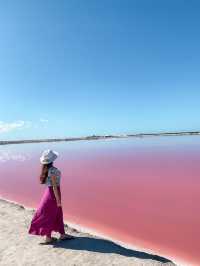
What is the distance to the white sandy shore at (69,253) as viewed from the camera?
560 cm

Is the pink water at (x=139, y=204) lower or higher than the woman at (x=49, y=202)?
lower

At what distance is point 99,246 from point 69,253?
67 cm

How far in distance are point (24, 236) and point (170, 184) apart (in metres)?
6.27

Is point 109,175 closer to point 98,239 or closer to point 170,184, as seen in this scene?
point 170,184

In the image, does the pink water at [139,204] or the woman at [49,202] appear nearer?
the woman at [49,202]

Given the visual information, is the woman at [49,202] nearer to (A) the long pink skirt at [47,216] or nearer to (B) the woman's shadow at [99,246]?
(A) the long pink skirt at [47,216]

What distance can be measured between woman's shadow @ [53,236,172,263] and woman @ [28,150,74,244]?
0.38m

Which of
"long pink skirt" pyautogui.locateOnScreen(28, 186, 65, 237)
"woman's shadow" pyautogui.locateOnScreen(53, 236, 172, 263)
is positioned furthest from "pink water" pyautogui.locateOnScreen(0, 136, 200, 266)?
"long pink skirt" pyautogui.locateOnScreen(28, 186, 65, 237)

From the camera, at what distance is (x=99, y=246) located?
6406 mm

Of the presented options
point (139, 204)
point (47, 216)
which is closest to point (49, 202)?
point (47, 216)

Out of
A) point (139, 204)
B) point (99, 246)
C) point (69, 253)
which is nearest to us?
point (69, 253)

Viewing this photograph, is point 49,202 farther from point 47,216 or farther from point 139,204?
point 139,204

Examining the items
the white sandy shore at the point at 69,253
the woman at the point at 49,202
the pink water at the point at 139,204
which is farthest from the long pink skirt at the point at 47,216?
the pink water at the point at 139,204

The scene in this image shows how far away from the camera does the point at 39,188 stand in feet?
45.3
